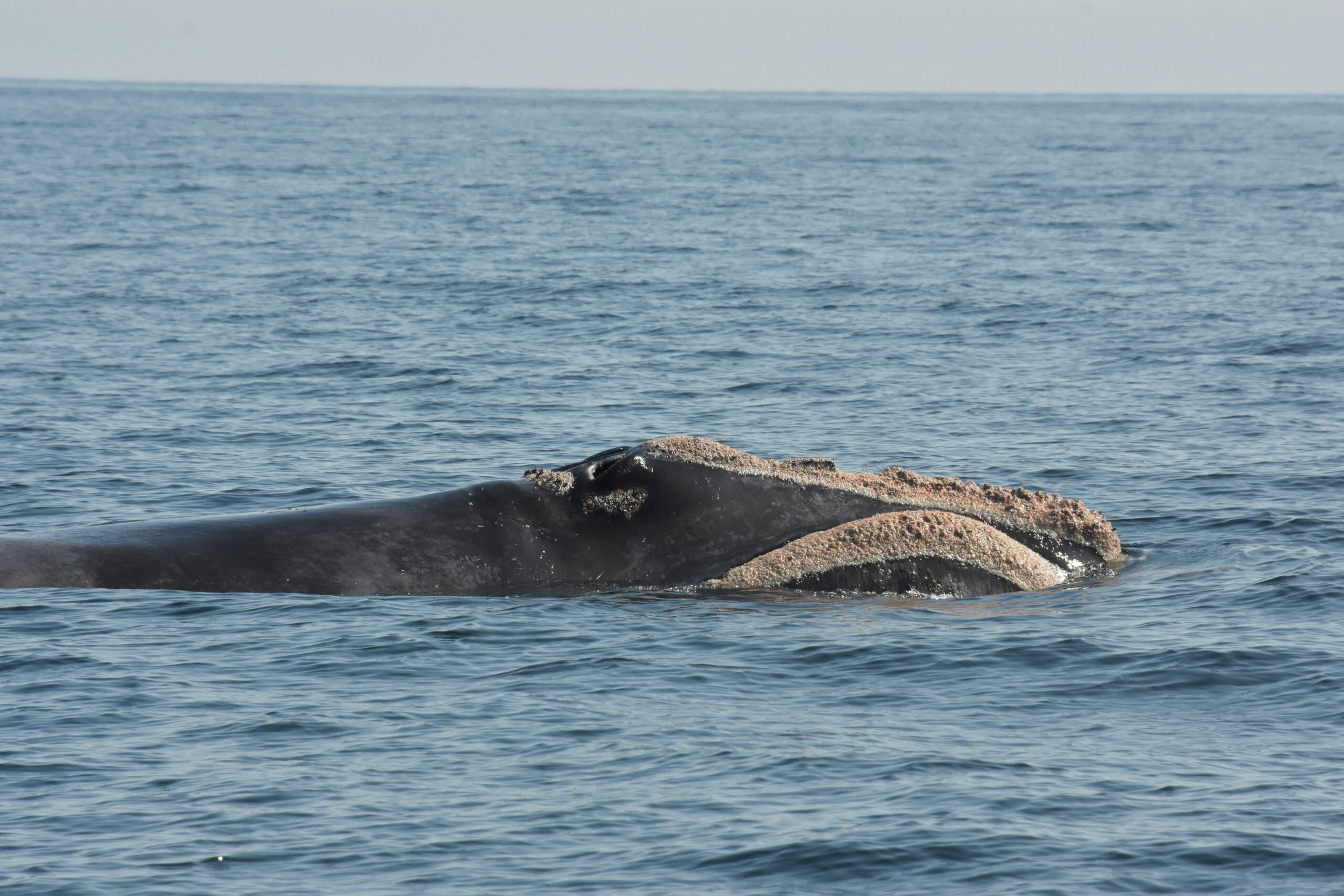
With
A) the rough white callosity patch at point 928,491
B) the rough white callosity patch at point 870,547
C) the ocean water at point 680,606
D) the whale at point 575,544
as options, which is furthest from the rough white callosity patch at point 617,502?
the rough white callosity patch at point 870,547

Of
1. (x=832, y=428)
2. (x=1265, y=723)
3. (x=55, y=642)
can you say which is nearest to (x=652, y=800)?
(x=1265, y=723)

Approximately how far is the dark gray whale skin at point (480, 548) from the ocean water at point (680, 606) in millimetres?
283

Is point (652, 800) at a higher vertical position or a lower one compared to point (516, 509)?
lower

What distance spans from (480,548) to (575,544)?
0.90 metres

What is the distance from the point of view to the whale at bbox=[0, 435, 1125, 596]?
15242 mm

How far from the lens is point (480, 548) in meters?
15.4

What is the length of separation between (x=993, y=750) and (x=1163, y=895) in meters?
2.47

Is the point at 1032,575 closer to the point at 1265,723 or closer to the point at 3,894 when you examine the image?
the point at 1265,723

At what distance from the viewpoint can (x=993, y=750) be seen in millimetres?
12070

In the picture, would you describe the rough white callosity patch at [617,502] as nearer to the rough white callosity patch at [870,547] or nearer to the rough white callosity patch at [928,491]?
the rough white callosity patch at [928,491]

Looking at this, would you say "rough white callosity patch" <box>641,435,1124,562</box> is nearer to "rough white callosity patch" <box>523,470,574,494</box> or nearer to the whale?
the whale

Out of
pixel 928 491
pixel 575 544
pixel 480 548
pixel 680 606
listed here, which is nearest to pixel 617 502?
pixel 575 544

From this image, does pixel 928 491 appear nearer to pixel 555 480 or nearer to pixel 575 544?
pixel 575 544

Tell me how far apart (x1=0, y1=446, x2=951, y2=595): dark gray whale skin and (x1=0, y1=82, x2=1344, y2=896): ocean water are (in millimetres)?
283
